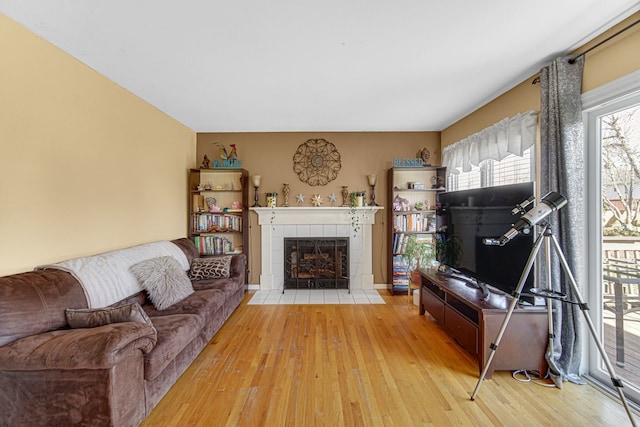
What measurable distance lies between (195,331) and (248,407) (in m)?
0.73

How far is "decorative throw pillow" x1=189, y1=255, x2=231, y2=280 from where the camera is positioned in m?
3.38

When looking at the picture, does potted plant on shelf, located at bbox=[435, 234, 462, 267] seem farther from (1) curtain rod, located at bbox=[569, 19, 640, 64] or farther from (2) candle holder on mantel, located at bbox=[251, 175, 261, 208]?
(2) candle holder on mantel, located at bbox=[251, 175, 261, 208]

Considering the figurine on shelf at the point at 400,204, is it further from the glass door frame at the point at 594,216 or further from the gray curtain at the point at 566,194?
the glass door frame at the point at 594,216

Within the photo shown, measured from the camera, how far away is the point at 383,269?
458cm

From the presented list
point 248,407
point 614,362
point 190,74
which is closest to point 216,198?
point 190,74

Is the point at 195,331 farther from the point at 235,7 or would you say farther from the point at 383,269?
the point at 383,269

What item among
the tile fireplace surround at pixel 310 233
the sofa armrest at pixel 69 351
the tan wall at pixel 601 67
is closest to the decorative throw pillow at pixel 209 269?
the tile fireplace surround at pixel 310 233

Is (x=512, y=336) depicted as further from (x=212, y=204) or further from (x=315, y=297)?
(x=212, y=204)

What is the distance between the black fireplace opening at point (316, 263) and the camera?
4.43 metres

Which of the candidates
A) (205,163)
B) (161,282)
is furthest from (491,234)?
(205,163)

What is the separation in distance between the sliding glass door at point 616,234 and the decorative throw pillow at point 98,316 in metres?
3.31

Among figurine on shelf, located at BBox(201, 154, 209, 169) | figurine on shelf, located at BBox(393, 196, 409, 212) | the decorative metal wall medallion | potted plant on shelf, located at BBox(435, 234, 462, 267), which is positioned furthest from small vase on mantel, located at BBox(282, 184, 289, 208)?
potted plant on shelf, located at BBox(435, 234, 462, 267)

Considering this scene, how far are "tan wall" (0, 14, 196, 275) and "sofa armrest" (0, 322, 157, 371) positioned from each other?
0.71m

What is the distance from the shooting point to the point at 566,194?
6.82ft
